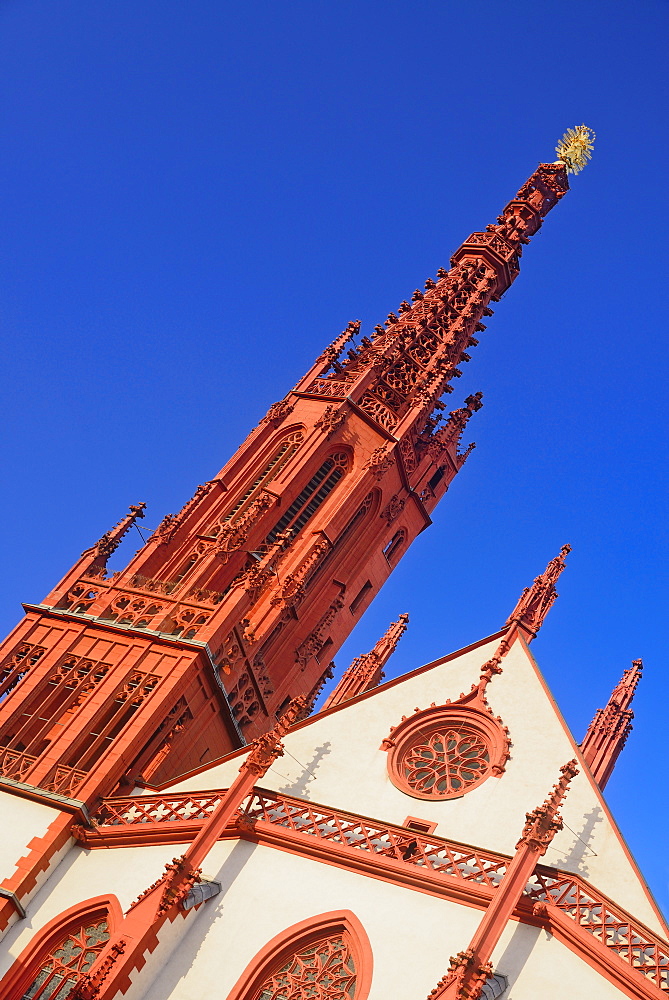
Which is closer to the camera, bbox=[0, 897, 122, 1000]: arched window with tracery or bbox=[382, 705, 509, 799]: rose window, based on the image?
bbox=[0, 897, 122, 1000]: arched window with tracery

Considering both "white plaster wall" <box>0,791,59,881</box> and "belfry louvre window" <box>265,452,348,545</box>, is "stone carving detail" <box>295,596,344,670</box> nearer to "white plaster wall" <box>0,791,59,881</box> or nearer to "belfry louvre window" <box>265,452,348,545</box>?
"belfry louvre window" <box>265,452,348,545</box>

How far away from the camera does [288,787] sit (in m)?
25.9

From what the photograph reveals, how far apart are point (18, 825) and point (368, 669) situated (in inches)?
380

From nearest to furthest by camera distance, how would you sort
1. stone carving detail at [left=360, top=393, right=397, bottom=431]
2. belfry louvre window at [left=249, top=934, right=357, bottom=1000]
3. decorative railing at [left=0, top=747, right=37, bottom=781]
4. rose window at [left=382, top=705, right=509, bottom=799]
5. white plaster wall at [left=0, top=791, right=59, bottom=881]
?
belfry louvre window at [left=249, top=934, right=357, bottom=1000], white plaster wall at [left=0, top=791, right=59, bottom=881], rose window at [left=382, top=705, right=509, bottom=799], decorative railing at [left=0, top=747, right=37, bottom=781], stone carving detail at [left=360, top=393, right=397, bottom=431]

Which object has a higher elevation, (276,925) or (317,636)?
(317,636)

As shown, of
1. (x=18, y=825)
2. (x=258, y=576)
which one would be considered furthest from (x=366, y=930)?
(x=258, y=576)

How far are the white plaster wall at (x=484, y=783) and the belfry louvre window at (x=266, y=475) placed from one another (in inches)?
324

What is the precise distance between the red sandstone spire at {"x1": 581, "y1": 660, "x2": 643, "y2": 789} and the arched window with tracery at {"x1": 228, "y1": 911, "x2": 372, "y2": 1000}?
343 inches

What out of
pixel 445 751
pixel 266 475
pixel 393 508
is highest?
pixel 393 508

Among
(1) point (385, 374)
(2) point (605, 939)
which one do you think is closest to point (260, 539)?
(1) point (385, 374)

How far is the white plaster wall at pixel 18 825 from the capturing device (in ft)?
81.1

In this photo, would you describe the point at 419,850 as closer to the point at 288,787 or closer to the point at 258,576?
the point at 288,787

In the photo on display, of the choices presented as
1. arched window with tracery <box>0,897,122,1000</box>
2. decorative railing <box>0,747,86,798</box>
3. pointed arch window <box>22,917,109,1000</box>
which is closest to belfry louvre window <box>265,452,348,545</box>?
decorative railing <box>0,747,86,798</box>

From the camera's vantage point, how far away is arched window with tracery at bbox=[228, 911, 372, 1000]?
21469 mm
